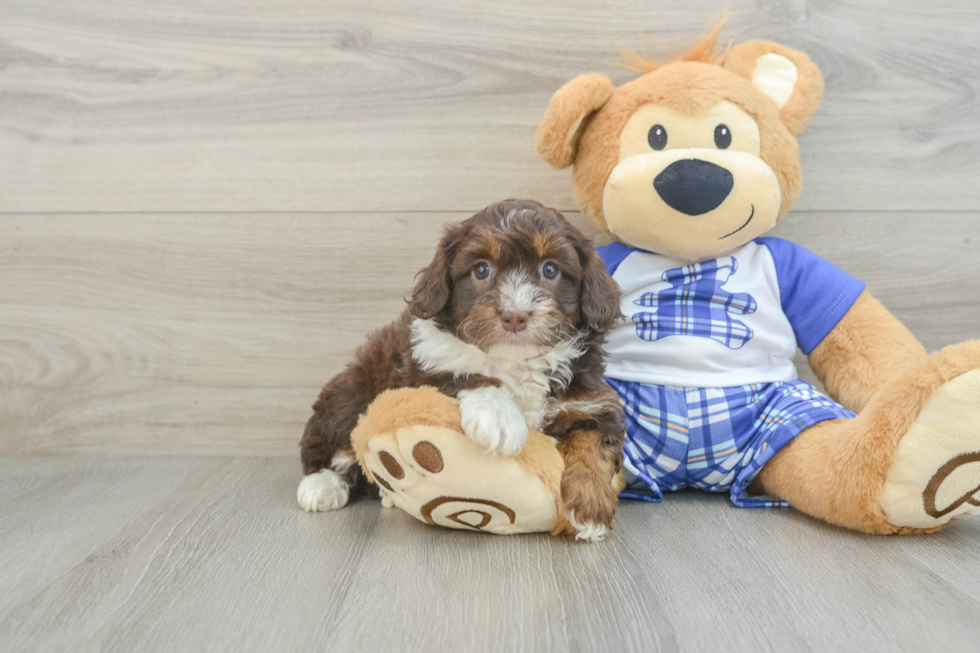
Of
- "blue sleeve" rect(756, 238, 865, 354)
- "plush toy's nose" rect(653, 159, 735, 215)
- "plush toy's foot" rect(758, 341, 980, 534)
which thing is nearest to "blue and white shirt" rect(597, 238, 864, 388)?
"blue sleeve" rect(756, 238, 865, 354)

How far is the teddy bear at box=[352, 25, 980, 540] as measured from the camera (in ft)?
4.69

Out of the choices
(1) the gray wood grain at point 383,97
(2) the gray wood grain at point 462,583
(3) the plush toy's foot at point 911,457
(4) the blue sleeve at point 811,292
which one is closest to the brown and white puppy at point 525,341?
(2) the gray wood grain at point 462,583

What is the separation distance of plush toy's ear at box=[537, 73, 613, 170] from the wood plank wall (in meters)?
0.32

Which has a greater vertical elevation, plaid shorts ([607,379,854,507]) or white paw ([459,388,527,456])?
white paw ([459,388,527,456])

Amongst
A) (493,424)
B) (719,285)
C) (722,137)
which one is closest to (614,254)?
(719,285)

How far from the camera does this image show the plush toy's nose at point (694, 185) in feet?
5.27

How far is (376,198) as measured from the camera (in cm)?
213

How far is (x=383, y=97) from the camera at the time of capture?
2.10 metres

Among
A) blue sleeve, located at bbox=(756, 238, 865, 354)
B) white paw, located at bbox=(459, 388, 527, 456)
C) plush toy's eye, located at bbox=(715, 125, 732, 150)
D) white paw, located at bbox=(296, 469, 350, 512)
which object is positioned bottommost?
white paw, located at bbox=(296, 469, 350, 512)

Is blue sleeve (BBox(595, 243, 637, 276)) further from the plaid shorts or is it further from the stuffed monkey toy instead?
the plaid shorts

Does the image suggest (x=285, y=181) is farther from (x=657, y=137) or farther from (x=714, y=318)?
(x=714, y=318)

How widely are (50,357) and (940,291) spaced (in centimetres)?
287

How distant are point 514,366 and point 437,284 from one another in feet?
0.82

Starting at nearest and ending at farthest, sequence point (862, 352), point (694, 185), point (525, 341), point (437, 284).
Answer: point (525, 341), point (437, 284), point (694, 185), point (862, 352)
